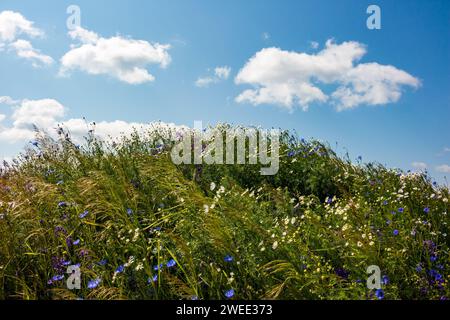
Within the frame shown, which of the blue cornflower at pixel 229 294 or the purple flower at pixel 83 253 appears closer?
the blue cornflower at pixel 229 294

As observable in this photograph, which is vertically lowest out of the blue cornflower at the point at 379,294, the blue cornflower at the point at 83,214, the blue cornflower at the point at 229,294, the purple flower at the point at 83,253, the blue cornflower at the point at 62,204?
the blue cornflower at the point at 229,294

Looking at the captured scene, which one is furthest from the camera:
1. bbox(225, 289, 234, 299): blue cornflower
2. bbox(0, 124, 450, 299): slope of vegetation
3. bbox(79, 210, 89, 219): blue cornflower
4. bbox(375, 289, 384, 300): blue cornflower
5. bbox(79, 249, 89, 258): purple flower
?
bbox(79, 210, 89, 219): blue cornflower

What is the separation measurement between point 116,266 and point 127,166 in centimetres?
243

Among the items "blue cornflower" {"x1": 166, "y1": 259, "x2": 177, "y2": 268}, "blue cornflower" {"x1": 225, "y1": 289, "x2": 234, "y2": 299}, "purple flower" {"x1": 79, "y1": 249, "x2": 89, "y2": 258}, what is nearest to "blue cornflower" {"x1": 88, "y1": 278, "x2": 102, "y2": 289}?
"purple flower" {"x1": 79, "y1": 249, "x2": 89, "y2": 258}

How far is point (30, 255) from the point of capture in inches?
183

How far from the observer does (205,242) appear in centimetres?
412

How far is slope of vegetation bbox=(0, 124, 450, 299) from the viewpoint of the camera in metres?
3.82

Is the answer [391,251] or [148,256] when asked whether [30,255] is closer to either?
[148,256]

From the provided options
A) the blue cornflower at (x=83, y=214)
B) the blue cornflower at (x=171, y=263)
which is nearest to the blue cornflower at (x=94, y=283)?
the blue cornflower at (x=171, y=263)

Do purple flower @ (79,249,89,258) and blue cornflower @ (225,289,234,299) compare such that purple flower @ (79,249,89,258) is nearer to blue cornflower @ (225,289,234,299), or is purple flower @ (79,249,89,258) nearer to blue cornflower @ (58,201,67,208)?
blue cornflower @ (58,201,67,208)

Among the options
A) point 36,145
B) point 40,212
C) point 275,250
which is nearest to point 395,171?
point 275,250

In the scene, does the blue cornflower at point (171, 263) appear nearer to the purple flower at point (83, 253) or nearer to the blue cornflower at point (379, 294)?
the purple flower at point (83, 253)

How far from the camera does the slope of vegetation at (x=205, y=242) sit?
3.82 meters

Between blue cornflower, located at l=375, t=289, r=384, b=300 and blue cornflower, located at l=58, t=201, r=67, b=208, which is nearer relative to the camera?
blue cornflower, located at l=375, t=289, r=384, b=300
